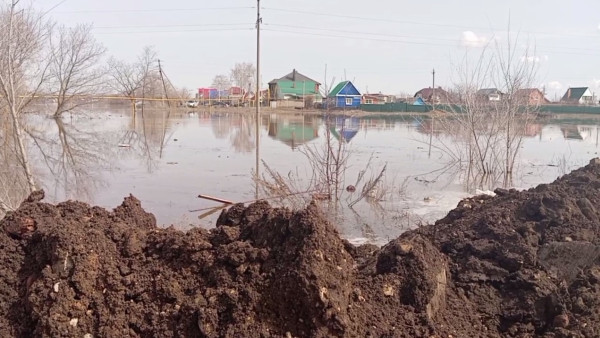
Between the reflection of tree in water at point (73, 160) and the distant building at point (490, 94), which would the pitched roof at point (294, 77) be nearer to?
the reflection of tree in water at point (73, 160)

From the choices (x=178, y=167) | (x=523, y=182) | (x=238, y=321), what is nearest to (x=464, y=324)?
(x=238, y=321)

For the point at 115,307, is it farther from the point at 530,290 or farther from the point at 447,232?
the point at 447,232

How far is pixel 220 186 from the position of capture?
471 inches

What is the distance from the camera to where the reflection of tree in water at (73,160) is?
11.7m

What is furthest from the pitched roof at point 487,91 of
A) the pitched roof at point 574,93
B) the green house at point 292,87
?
the pitched roof at point 574,93

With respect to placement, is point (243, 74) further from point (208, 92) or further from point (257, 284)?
point (257, 284)

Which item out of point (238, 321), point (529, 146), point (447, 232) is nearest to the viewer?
point (238, 321)

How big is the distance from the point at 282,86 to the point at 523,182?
75951 mm

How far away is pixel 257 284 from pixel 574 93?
100 m

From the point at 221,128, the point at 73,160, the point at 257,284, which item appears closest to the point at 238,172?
the point at 73,160

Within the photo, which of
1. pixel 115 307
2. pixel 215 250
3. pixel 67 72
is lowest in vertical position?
pixel 115 307

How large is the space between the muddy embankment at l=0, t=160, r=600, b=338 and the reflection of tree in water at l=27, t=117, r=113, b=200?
732cm

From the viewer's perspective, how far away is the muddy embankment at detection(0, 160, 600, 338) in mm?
3004

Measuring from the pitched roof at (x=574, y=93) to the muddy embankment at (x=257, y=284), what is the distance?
95.4 metres
